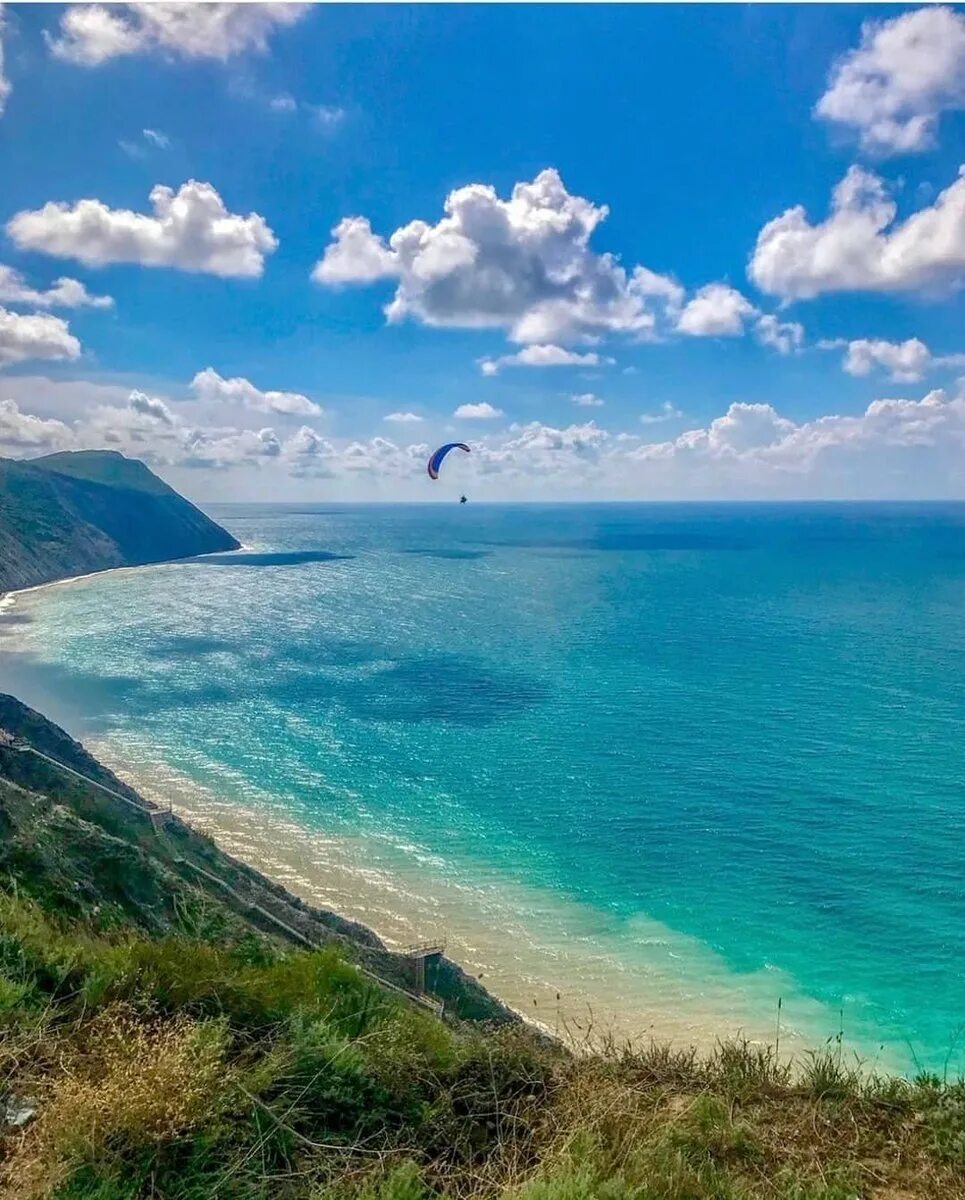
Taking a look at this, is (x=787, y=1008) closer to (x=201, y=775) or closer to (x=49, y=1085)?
(x=49, y=1085)

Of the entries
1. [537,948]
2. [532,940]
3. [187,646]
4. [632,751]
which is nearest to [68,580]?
[187,646]

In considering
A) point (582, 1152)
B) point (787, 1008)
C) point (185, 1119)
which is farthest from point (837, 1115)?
point (787, 1008)

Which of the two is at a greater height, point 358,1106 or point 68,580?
point 358,1106

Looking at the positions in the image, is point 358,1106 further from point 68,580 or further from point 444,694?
point 68,580

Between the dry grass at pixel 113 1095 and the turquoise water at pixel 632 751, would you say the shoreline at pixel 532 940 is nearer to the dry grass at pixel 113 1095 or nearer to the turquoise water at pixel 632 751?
the turquoise water at pixel 632 751

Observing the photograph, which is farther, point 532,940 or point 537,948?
point 532,940

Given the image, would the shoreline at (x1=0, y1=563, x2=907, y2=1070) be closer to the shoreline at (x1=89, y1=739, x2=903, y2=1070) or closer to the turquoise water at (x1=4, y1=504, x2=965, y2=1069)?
the shoreline at (x1=89, y1=739, x2=903, y2=1070)
